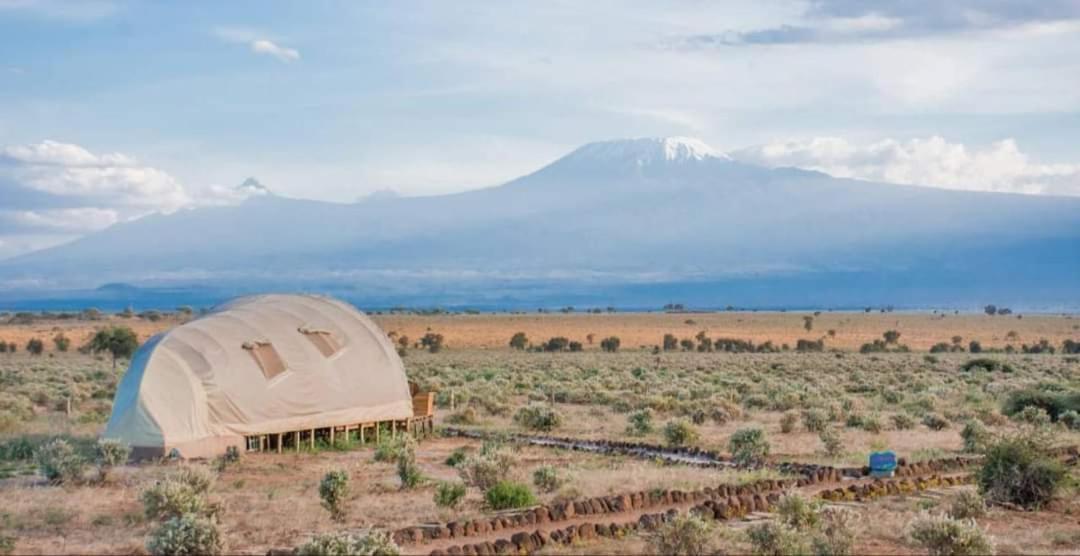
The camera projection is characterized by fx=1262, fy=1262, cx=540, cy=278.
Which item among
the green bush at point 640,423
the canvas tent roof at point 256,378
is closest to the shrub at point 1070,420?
the green bush at point 640,423

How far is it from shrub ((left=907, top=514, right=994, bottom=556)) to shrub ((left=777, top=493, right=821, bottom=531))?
1842 mm

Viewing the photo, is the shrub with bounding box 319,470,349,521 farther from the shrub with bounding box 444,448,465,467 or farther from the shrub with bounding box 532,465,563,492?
the shrub with bounding box 444,448,465,467

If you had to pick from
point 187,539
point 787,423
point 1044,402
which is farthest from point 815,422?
point 187,539

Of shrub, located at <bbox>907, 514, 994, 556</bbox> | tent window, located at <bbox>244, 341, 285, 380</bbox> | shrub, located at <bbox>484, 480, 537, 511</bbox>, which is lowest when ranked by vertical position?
shrub, located at <bbox>484, 480, 537, 511</bbox>

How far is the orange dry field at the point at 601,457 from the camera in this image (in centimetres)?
1494

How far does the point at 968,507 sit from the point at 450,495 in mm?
6606

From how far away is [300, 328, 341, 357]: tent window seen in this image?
2603 cm

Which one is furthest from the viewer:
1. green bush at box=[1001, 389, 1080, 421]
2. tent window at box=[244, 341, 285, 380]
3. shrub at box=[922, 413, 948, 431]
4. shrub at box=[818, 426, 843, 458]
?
green bush at box=[1001, 389, 1080, 421]

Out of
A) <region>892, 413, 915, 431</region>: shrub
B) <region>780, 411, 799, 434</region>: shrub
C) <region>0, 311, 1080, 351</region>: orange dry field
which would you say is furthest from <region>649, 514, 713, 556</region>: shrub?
<region>0, 311, 1080, 351</region>: orange dry field

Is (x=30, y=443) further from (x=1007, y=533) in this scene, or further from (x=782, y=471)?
(x=1007, y=533)

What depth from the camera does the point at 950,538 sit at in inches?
513

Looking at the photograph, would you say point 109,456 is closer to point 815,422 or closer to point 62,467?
point 62,467

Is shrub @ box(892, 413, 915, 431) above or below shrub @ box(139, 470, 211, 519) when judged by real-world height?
below

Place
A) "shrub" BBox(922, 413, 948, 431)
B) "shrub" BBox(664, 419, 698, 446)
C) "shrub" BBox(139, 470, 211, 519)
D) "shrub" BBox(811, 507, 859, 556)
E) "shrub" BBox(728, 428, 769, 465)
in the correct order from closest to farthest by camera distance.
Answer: "shrub" BBox(811, 507, 859, 556), "shrub" BBox(139, 470, 211, 519), "shrub" BBox(728, 428, 769, 465), "shrub" BBox(664, 419, 698, 446), "shrub" BBox(922, 413, 948, 431)
